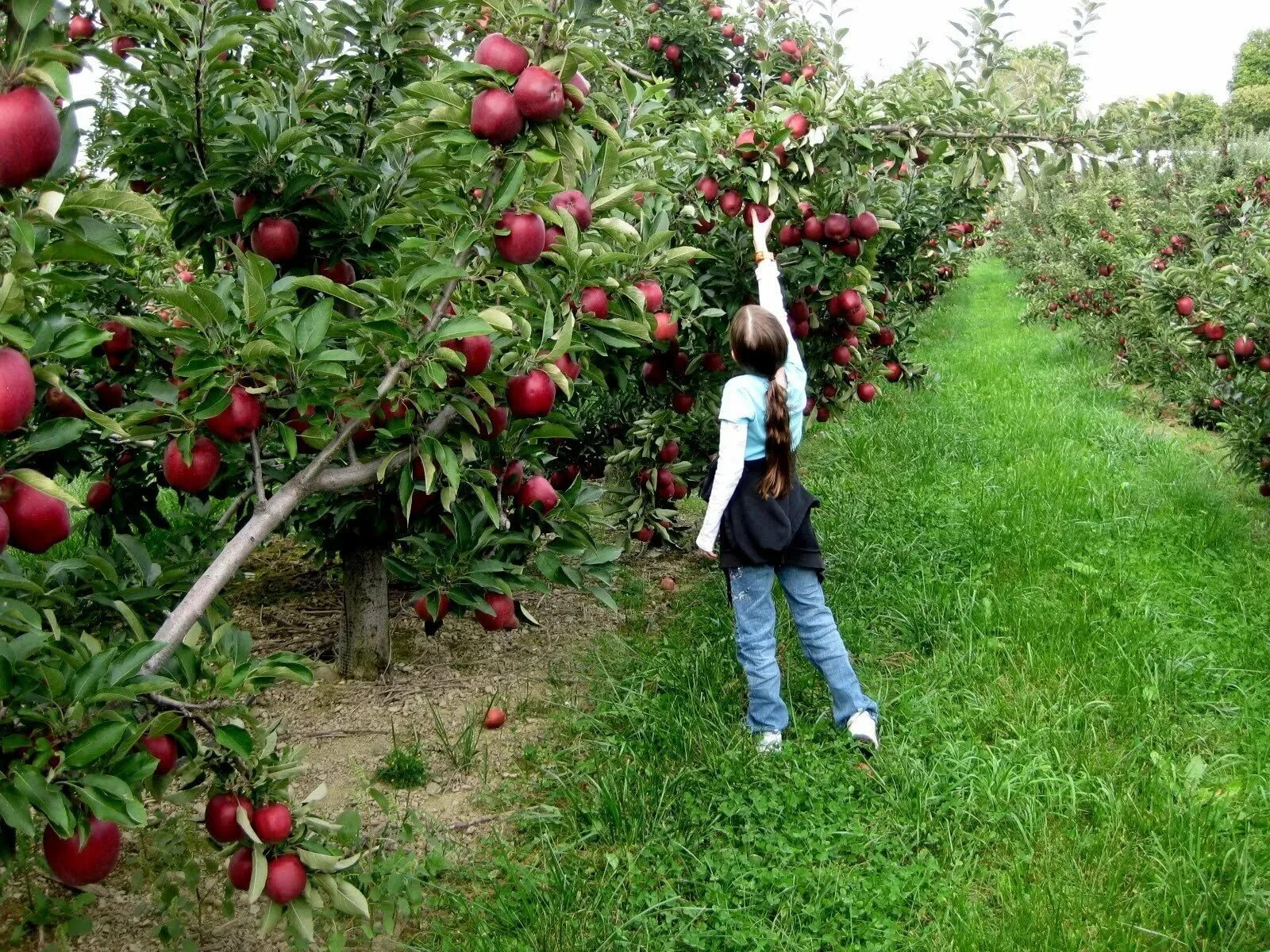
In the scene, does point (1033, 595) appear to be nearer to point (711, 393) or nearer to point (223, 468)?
point (711, 393)

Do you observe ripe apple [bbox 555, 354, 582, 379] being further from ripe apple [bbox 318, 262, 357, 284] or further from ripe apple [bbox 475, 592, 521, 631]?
ripe apple [bbox 318, 262, 357, 284]

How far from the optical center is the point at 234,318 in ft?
6.08

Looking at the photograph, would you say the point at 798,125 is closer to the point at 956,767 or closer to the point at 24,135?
the point at 956,767

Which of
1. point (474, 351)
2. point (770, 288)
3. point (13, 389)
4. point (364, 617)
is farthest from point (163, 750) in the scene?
point (770, 288)

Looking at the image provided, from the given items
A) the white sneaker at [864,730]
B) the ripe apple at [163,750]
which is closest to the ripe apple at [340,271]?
the ripe apple at [163,750]

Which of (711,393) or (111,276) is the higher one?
(111,276)

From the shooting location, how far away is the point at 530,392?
7.24 feet

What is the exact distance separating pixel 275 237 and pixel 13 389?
5.26 ft

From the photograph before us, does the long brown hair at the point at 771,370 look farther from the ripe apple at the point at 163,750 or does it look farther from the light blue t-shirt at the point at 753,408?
the ripe apple at the point at 163,750

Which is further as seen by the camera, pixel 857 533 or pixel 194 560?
pixel 857 533

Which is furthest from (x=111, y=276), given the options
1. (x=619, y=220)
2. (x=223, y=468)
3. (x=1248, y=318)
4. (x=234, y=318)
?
(x=1248, y=318)

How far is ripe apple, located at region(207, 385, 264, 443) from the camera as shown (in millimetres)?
1828

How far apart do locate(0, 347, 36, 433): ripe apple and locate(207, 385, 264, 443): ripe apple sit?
1.86 ft

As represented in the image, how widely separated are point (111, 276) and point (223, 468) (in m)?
0.72
